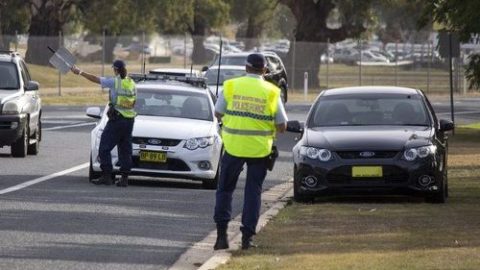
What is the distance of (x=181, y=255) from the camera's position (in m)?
13.2

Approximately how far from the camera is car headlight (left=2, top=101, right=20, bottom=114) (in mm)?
24922

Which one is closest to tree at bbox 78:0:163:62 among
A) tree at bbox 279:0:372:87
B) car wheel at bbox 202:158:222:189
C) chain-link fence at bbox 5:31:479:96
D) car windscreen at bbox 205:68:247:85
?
chain-link fence at bbox 5:31:479:96

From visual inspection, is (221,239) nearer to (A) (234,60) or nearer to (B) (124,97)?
(B) (124,97)

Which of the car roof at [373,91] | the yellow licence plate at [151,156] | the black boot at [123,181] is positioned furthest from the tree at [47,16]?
the car roof at [373,91]

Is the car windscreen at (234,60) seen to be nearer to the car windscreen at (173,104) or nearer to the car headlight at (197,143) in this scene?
the car windscreen at (173,104)

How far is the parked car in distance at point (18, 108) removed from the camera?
24.8 m

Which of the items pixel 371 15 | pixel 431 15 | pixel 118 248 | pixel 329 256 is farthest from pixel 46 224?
pixel 371 15

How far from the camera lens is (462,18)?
28.2 m

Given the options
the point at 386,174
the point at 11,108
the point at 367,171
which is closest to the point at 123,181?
the point at 367,171

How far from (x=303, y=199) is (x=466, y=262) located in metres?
6.58

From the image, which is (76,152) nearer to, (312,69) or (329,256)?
(329,256)

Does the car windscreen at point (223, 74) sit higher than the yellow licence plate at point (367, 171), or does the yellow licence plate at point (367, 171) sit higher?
the car windscreen at point (223, 74)

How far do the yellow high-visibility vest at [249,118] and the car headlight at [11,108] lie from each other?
12.2 meters

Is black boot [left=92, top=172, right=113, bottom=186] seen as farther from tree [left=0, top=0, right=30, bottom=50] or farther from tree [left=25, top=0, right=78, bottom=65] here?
tree [left=0, top=0, right=30, bottom=50]
